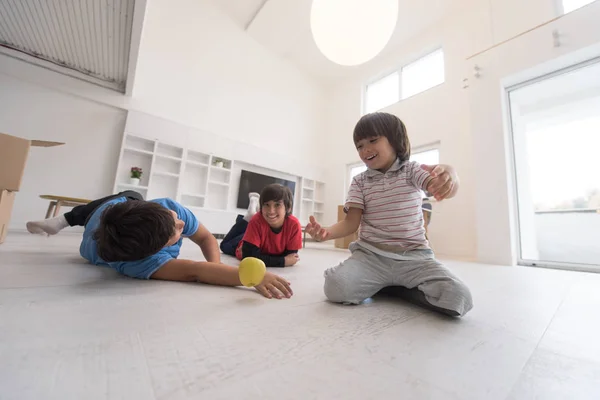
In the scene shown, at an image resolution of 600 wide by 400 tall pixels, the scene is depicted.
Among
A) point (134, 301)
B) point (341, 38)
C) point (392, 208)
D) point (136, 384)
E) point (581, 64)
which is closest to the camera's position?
point (136, 384)

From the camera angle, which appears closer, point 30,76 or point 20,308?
point 20,308

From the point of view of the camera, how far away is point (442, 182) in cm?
68

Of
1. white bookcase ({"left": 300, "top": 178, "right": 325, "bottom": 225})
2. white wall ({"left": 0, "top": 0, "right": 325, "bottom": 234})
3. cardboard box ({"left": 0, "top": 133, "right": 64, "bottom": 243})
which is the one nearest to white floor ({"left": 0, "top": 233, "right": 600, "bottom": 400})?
cardboard box ({"left": 0, "top": 133, "right": 64, "bottom": 243})

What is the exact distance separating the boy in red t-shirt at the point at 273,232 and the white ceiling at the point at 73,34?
1.53 m

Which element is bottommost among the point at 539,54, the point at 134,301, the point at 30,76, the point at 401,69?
the point at 134,301

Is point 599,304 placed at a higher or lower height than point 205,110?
lower

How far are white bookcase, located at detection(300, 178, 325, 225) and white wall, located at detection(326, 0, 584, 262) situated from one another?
1995 millimetres

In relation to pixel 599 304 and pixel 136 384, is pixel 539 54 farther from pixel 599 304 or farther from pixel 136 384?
pixel 136 384

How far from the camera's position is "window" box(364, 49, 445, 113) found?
373cm

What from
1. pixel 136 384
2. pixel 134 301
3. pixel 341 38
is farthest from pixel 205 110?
pixel 136 384

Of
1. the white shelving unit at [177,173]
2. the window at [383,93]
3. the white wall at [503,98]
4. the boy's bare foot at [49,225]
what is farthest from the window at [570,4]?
the boy's bare foot at [49,225]

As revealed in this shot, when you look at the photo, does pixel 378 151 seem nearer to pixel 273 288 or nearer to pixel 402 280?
pixel 402 280

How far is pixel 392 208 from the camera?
77 centimetres

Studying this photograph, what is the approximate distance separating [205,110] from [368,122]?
3.60m
